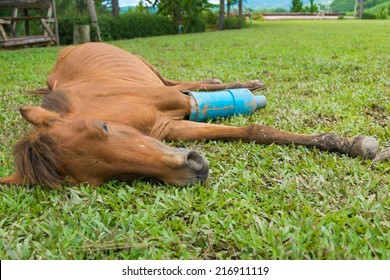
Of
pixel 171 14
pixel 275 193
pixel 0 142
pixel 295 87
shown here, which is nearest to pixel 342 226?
pixel 275 193

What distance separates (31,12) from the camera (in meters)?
19.5

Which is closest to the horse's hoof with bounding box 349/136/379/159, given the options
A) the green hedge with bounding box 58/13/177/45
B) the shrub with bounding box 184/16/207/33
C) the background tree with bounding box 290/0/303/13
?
the green hedge with bounding box 58/13/177/45

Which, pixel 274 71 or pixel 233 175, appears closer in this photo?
pixel 233 175

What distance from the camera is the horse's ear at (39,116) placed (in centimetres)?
266

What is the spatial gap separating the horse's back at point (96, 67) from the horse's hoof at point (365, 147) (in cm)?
202

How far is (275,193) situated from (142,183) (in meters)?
0.78

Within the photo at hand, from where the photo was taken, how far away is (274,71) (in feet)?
21.6

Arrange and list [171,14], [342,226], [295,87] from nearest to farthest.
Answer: [342,226]
[295,87]
[171,14]

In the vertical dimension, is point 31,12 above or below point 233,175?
above

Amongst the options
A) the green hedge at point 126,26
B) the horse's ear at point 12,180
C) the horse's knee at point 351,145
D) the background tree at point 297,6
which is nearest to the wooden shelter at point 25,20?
the green hedge at point 126,26

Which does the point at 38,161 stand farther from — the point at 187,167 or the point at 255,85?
the point at 255,85
